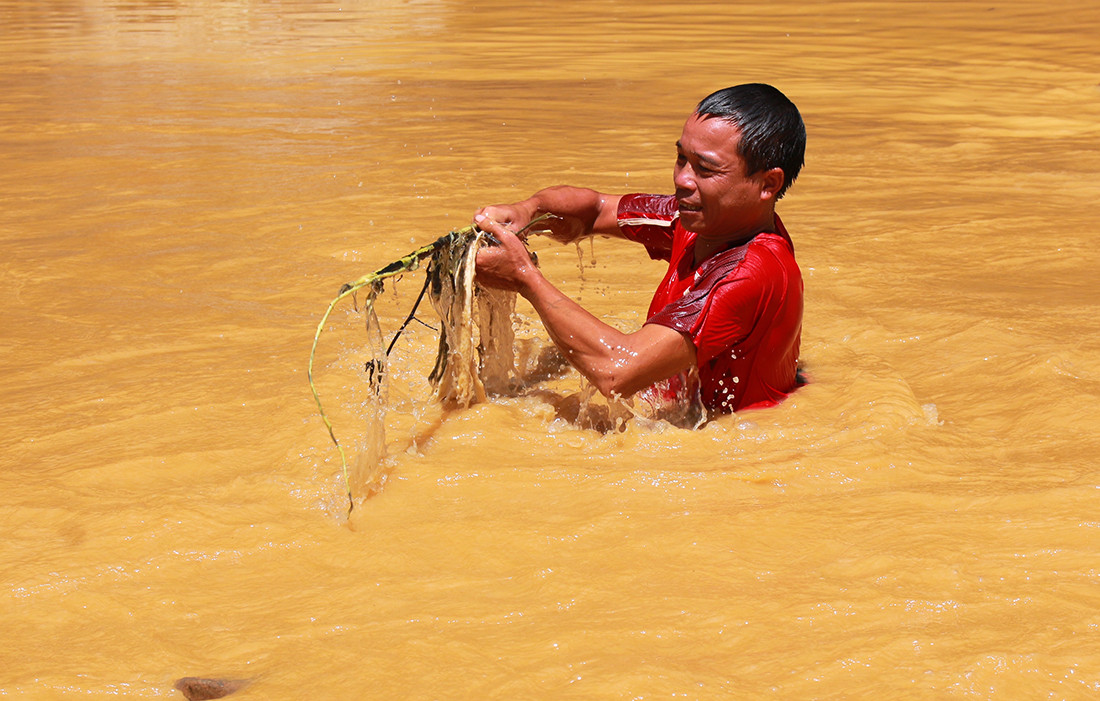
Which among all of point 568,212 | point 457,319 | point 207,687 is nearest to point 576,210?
point 568,212

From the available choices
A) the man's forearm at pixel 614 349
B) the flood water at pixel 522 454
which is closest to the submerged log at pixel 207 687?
the flood water at pixel 522 454

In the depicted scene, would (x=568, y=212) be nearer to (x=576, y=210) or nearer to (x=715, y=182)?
(x=576, y=210)

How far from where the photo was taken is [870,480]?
279 centimetres

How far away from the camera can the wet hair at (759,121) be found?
111 inches

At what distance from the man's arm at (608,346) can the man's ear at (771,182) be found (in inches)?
18.6

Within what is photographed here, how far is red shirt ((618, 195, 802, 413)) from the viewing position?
2.82 meters

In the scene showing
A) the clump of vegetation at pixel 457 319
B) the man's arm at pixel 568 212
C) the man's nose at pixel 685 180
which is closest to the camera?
the man's nose at pixel 685 180

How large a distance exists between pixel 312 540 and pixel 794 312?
1.45m

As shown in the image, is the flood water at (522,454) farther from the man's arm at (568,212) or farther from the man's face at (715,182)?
the man's face at (715,182)

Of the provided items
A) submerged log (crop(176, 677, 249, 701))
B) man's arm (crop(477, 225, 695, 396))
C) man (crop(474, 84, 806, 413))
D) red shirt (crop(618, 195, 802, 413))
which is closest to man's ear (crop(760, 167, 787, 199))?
man (crop(474, 84, 806, 413))

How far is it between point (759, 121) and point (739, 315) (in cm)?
52

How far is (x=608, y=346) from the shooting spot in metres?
2.80

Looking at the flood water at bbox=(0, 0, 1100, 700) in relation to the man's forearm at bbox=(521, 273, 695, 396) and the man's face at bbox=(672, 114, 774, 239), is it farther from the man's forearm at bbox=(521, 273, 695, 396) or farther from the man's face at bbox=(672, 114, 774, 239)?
the man's face at bbox=(672, 114, 774, 239)

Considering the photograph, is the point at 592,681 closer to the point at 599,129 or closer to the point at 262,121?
the point at 599,129
